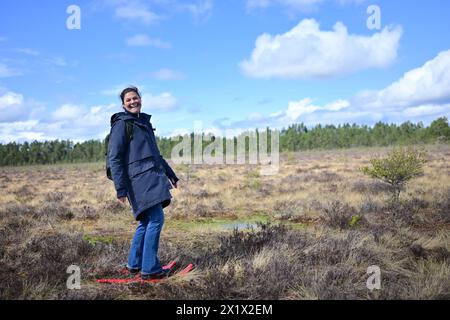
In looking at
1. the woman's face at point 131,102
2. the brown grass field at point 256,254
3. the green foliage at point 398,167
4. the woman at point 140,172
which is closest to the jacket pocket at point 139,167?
the woman at point 140,172

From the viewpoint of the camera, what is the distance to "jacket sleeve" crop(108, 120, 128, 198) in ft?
13.3

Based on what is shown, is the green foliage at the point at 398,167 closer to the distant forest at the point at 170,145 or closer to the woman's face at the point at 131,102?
the woman's face at the point at 131,102

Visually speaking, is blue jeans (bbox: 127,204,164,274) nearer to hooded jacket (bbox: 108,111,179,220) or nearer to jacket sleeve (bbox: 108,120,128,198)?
hooded jacket (bbox: 108,111,179,220)

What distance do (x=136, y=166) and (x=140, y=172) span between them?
8 centimetres

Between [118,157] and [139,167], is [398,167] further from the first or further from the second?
[118,157]

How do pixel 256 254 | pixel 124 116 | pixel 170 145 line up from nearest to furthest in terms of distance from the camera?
1. pixel 124 116
2. pixel 256 254
3. pixel 170 145

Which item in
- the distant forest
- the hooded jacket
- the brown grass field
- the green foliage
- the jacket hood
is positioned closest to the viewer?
the brown grass field

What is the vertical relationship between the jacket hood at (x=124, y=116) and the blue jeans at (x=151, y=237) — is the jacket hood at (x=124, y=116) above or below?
above

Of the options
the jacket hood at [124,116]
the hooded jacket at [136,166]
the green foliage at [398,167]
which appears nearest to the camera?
the hooded jacket at [136,166]

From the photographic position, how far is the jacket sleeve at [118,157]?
4.06 meters

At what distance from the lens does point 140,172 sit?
4160 millimetres

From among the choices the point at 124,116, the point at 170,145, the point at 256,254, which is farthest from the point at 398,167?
the point at 170,145

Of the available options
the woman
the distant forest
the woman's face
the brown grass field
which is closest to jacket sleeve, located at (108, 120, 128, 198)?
the woman

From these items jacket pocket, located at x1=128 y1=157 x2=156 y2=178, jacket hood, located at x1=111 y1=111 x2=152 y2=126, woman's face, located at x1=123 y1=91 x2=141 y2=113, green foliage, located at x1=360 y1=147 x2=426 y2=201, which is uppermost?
woman's face, located at x1=123 y1=91 x2=141 y2=113
